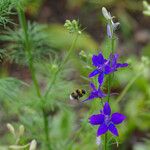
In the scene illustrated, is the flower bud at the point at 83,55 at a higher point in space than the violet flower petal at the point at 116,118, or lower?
higher

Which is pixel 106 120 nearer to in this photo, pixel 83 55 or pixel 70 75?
pixel 83 55

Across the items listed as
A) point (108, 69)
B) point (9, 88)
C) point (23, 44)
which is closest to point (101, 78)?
point (108, 69)

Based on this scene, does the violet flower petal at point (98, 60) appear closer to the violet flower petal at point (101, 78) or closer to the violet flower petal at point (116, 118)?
the violet flower petal at point (101, 78)

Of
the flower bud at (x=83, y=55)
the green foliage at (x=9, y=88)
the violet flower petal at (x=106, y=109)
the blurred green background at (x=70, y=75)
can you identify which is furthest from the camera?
the blurred green background at (x=70, y=75)

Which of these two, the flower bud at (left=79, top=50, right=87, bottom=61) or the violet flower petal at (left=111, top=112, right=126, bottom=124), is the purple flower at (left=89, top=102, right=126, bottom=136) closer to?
the violet flower petal at (left=111, top=112, right=126, bottom=124)

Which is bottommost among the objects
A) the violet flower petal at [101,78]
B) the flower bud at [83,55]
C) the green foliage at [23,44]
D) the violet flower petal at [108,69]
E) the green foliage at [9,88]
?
the violet flower petal at [101,78]

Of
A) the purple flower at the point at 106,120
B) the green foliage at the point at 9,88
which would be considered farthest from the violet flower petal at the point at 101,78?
the green foliage at the point at 9,88

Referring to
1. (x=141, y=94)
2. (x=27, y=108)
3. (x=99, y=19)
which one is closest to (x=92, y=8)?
(x=99, y=19)
